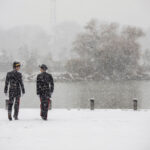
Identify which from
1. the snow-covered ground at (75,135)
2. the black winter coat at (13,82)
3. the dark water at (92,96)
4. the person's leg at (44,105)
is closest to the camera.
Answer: the snow-covered ground at (75,135)

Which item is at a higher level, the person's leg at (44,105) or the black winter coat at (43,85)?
the black winter coat at (43,85)

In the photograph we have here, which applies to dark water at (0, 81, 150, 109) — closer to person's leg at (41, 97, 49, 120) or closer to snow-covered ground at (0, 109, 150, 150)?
person's leg at (41, 97, 49, 120)

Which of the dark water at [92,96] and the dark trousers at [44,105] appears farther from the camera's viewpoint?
the dark water at [92,96]

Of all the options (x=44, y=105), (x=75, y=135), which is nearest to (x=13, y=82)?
(x=44, y=105)

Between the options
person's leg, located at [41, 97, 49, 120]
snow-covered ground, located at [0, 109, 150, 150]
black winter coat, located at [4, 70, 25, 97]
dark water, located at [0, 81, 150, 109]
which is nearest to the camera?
snow-covered ground, located at [0, 109, 150, 150]

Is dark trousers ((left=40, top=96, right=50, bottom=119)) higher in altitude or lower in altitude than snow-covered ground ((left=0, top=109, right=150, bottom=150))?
higher

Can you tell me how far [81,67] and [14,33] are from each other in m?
73.2

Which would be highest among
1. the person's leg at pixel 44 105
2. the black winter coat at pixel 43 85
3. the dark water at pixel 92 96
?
the black winter coat at pixel 43 85

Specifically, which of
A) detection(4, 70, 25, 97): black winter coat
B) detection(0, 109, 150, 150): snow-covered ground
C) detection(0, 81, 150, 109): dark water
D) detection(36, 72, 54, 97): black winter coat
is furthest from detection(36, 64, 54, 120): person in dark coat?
detection(0, 81, 150, 109): dark water

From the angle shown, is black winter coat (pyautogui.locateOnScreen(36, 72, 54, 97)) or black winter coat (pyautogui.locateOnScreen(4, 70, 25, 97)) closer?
black winter coat (pyautogui.locateOnScreen(4, 70, 25, 97))

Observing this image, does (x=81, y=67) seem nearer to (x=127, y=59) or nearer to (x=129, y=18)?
(x=127, y=59)

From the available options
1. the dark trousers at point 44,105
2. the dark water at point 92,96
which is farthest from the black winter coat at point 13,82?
the dark water at point 92,96

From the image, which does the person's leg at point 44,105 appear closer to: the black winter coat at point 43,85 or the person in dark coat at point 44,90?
the person in dark coat at point 44,90

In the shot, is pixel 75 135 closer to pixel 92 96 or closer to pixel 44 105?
pixel 44 105
